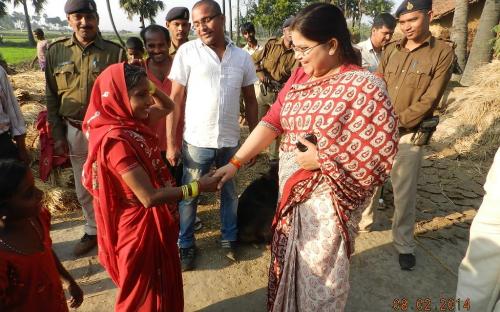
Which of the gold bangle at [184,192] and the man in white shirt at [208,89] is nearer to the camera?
the gold bangle at [184,192]

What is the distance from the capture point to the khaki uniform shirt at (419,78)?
112 inches

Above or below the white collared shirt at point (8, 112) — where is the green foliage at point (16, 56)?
above

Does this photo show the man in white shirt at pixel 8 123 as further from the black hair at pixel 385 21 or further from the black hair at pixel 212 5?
the black hair at pixel 385 21

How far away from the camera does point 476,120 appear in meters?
6.75

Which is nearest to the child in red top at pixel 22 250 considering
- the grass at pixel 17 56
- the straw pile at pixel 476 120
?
the straw pile at pixel 476 120

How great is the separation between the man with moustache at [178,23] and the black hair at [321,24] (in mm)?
2700

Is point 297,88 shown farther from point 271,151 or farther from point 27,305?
point 271,151

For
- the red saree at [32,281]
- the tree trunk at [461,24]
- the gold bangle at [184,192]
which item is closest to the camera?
the red saree at [32,281]

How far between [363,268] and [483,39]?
8514 millimetres

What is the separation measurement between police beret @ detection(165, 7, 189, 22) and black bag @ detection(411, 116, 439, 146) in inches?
115

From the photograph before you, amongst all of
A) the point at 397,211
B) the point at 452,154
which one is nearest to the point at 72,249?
the point at 397,211

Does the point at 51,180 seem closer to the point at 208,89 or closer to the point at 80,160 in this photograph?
the point at 80,160

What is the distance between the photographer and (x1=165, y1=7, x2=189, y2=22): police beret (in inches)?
159

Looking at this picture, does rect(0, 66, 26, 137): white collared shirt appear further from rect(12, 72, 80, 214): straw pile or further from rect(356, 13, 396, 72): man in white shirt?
rect(356, 13, 396, 72): man in white shirt
